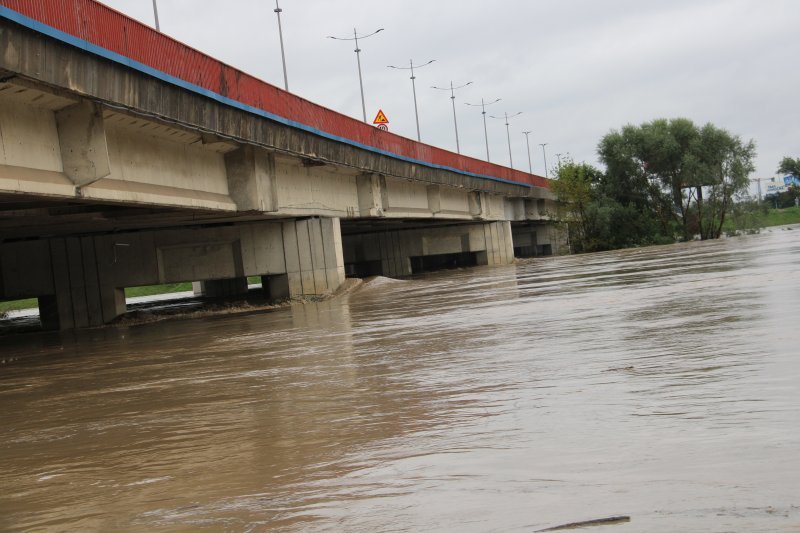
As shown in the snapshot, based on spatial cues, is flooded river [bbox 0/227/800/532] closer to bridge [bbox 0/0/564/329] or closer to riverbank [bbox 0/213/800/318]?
bridge [bbox 0/0/564/329]

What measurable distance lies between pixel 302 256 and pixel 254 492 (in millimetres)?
22926

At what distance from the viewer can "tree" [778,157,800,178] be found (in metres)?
160

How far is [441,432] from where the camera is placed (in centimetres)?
568

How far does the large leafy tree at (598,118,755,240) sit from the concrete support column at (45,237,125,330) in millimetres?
46093

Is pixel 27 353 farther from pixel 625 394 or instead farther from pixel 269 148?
pixel 625 394

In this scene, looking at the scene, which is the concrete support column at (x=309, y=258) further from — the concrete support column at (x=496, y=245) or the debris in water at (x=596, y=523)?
the concrete support column at (x=496, y=245)

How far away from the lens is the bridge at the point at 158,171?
13.4 m

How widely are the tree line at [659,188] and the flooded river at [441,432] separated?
5291cm

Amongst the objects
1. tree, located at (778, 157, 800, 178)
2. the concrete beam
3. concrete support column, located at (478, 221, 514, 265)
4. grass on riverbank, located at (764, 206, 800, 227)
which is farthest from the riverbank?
tree, located at (778, 157, 800, 178)

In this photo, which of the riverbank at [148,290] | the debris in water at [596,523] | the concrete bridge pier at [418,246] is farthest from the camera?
the riverbank at [148,290]

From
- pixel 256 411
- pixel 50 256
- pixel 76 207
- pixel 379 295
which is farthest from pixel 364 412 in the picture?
pixel 50 256

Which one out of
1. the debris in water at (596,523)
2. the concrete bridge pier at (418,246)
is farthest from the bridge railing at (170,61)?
the concrete bridge pier at (418,246)

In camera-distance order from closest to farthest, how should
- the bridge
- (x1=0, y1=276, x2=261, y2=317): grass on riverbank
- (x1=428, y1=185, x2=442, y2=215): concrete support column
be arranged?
the bridge, (x1=428, y1=185, x2=442, y2=215): concrete support column, (x1=0, y1=276, x2=261, y2=317): grass on riverbank

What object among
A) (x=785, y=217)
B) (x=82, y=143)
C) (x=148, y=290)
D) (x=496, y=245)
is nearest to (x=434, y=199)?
(x=496, y=245)
